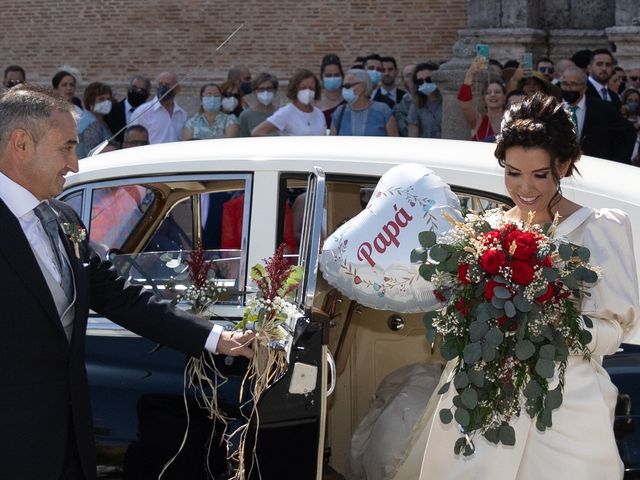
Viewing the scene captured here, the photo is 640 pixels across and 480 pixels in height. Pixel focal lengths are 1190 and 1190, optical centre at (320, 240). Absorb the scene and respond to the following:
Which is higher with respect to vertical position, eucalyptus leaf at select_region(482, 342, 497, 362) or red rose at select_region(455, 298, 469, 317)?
red rose at select_region(455, 298, 469, 317)

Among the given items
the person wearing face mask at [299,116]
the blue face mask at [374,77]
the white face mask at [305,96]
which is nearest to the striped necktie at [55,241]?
the person wearing face mask at [299,116]

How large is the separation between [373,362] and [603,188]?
50.8 inches

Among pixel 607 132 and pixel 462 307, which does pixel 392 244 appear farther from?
pixel 607 132

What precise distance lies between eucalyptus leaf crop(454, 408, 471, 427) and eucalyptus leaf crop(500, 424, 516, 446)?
0.11 meters

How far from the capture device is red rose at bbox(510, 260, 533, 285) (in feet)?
11.6

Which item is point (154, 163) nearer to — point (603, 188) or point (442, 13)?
point (603, 188)

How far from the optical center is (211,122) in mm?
11023

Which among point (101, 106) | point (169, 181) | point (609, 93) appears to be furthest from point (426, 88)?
point (169, 181)

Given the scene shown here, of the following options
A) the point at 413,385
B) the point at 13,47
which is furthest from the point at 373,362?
the point at 13,47

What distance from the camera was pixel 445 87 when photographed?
41.5ft

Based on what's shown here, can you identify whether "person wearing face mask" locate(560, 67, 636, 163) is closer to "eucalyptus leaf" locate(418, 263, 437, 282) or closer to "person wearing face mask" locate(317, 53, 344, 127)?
"person wearing face mask" locate(317, 53, 344, 127)

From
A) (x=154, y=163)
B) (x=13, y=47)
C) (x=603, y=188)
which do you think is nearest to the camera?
(x=603, y=188)

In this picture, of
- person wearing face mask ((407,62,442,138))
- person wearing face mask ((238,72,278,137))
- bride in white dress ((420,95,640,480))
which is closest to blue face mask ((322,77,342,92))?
person wearing face mask ((238,72,278,137))

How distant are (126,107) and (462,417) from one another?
29.9 ft
